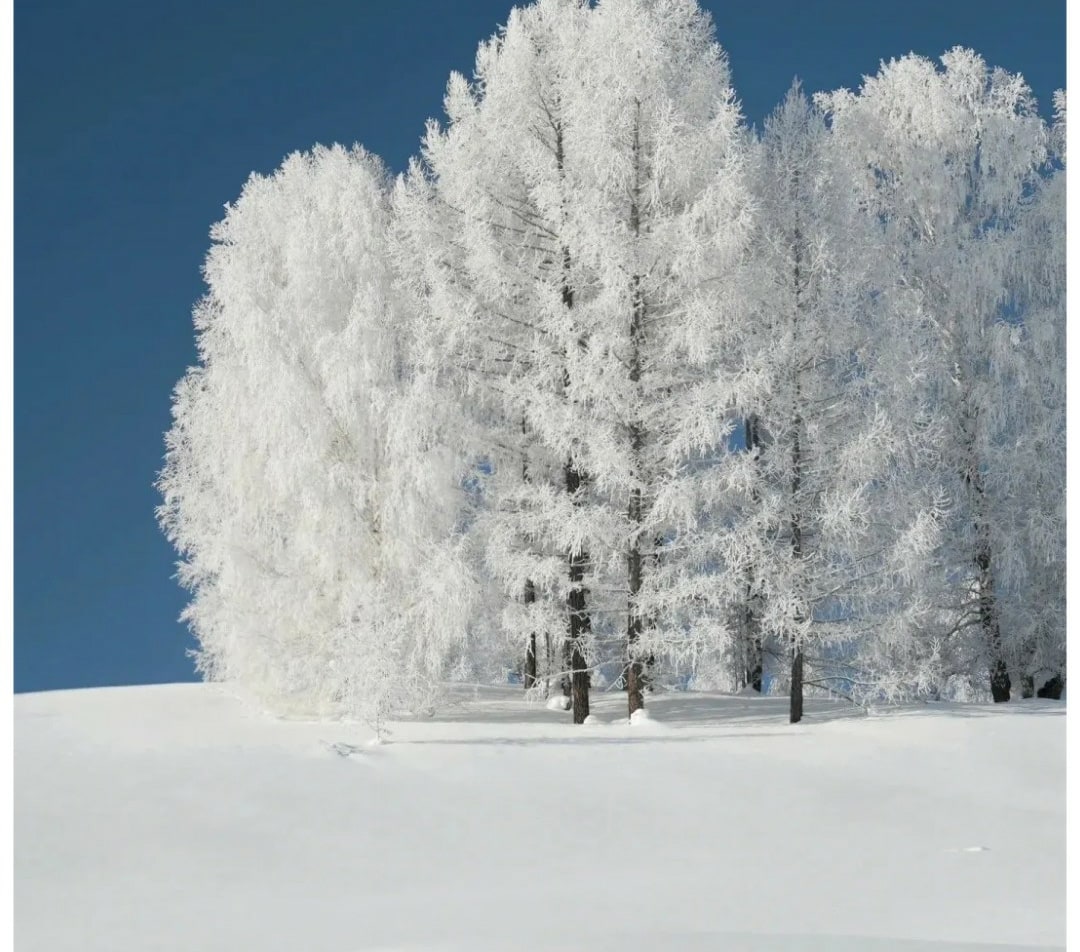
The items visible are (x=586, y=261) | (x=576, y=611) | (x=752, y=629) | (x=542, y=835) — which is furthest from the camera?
(x=752, y=629)

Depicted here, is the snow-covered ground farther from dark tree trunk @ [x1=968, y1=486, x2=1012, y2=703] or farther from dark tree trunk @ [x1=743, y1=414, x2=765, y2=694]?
dark tree trunk @ [x1=968, y1=486, x2=1012, y2=703]

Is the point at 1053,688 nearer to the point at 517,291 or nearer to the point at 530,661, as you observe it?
the point at 530,661

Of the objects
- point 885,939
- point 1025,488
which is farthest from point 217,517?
point 885,939

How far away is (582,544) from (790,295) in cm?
373

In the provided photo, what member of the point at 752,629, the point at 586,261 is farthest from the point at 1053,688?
the point at 586,261

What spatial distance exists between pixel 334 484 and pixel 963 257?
32.6 ft

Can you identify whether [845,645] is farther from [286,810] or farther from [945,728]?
[286,810]

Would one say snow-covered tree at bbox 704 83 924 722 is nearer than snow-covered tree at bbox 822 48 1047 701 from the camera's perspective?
Yes

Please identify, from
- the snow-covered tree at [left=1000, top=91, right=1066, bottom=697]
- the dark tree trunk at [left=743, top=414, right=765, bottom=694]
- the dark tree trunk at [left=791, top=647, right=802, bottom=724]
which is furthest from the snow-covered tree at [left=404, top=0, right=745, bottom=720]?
the snow-covered tree at [left=1000, top=91, right=1066, bottom=697]

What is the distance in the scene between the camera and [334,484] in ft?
45.3

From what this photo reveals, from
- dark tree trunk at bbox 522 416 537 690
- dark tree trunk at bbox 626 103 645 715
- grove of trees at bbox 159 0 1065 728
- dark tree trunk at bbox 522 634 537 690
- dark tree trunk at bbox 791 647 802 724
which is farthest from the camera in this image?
dark tree trunk at bbox 522 634 537 690

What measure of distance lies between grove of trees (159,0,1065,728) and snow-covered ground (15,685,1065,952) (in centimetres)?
129

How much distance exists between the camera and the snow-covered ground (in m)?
6.72

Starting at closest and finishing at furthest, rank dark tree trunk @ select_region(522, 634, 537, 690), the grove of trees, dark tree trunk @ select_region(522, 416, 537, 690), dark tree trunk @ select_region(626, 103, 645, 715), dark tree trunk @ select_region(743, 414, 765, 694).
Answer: the grove of trees, dark tree trunk @ select_region(626, 103, 645, 715), dark tree trunk @ select_region(743, 414, 765, 694), dark tree trunk @ select_region(522, 416, 537, 690), dark tree trunk @ select_region(522, 634, 537, 690)
